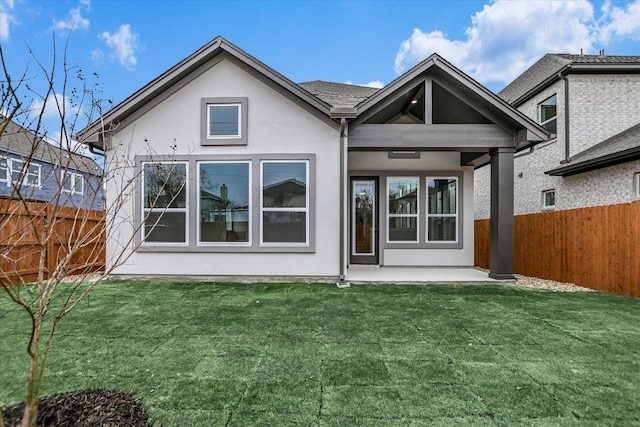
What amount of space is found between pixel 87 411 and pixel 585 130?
13.3 meters

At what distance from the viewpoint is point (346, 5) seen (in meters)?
17.3

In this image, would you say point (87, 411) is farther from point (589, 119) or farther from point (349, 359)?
point (589, 119)

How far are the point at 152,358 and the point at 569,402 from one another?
3.80 metres

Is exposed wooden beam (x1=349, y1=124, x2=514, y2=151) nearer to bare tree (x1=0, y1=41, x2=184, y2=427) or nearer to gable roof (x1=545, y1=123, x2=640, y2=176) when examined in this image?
gable roof (x1=545, y1=123, x2=640, y2=176)

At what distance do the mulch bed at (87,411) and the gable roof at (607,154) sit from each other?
10445 mm

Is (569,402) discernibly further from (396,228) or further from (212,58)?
(212,58)

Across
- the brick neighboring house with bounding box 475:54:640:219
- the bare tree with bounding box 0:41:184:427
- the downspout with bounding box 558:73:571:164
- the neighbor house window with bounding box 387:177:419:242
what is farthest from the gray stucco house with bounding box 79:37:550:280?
the downspout with bounding box 558:73:571:164

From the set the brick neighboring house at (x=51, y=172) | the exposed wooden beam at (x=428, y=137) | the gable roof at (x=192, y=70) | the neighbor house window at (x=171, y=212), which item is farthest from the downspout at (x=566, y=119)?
the brick neighboring house at (x=51, y=172)

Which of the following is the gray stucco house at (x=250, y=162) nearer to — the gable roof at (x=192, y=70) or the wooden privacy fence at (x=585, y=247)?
the gable roof at (x=192, y=70)

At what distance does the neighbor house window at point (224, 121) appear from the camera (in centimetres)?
766

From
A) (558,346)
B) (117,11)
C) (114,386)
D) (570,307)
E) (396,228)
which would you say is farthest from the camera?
(117,11)

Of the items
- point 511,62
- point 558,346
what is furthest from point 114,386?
point 511,62

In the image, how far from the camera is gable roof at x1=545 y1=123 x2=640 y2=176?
826cm

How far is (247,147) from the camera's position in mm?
7691
